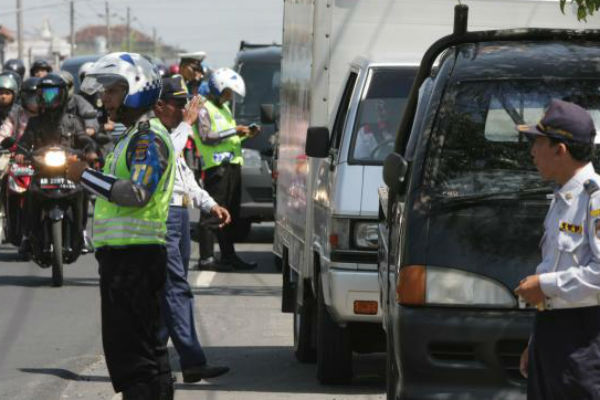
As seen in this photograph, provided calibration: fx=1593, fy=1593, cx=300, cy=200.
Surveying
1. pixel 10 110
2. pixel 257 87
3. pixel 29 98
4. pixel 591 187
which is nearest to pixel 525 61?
pixel 591 187

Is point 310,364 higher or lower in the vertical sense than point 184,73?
lower

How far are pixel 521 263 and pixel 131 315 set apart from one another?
5.58ft

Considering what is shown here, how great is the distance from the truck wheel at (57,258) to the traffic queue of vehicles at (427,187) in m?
4.43

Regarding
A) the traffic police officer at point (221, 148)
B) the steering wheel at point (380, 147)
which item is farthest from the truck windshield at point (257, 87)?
the steering wheel at point (380, 147)

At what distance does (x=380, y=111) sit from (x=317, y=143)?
1.69ft

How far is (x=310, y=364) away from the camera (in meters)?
10.3

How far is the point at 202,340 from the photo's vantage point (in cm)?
1123

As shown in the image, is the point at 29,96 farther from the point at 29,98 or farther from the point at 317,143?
the point at 317,143

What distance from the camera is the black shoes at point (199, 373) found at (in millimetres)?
9375

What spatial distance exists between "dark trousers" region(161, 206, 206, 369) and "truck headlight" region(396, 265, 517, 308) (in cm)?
279

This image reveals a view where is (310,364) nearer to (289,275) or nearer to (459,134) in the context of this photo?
(289,275)

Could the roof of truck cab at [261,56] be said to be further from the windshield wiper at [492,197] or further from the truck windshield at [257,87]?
the windshield wiper at [492,197]

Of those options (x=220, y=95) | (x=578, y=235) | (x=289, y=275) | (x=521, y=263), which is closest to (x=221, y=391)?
(x=289, y=275)

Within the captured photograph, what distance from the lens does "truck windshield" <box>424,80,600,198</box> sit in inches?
274
